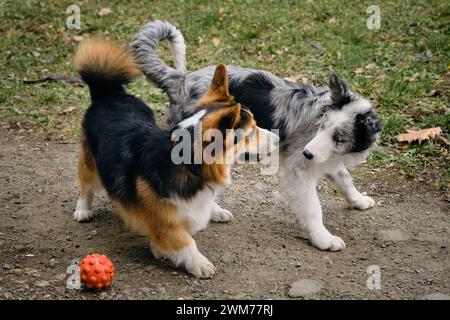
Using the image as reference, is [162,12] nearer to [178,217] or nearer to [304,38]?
[304,38]

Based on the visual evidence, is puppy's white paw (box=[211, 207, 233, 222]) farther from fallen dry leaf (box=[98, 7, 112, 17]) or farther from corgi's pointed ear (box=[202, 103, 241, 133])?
fallen dry leaf (box=[98, 7, 112, 17])

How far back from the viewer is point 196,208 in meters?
4.38

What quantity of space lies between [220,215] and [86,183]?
4.21 ft

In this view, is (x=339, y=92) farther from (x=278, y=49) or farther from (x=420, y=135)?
(x=278, y=49)

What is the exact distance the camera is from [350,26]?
9.91 meters

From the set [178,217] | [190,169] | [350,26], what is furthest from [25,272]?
[350,26]

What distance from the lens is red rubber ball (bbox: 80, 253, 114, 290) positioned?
163 inches

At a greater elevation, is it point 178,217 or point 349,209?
point 178,217

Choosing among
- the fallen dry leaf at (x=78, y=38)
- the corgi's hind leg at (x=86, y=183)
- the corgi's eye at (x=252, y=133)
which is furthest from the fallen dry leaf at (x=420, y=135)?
the fallen dry leaf at (x=78, y=38)

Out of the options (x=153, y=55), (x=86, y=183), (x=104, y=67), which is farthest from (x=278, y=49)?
(x=86, y=183)

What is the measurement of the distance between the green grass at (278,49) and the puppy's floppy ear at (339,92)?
190cm

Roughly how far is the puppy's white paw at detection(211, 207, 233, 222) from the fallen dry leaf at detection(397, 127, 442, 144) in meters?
2.58

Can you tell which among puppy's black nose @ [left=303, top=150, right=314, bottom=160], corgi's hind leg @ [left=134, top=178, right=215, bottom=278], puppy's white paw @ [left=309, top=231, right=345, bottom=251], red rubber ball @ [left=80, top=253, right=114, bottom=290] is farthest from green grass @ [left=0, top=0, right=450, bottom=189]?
red rubber ball @ [left=80, top=253, right=114, bottom=290]

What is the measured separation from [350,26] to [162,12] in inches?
137
